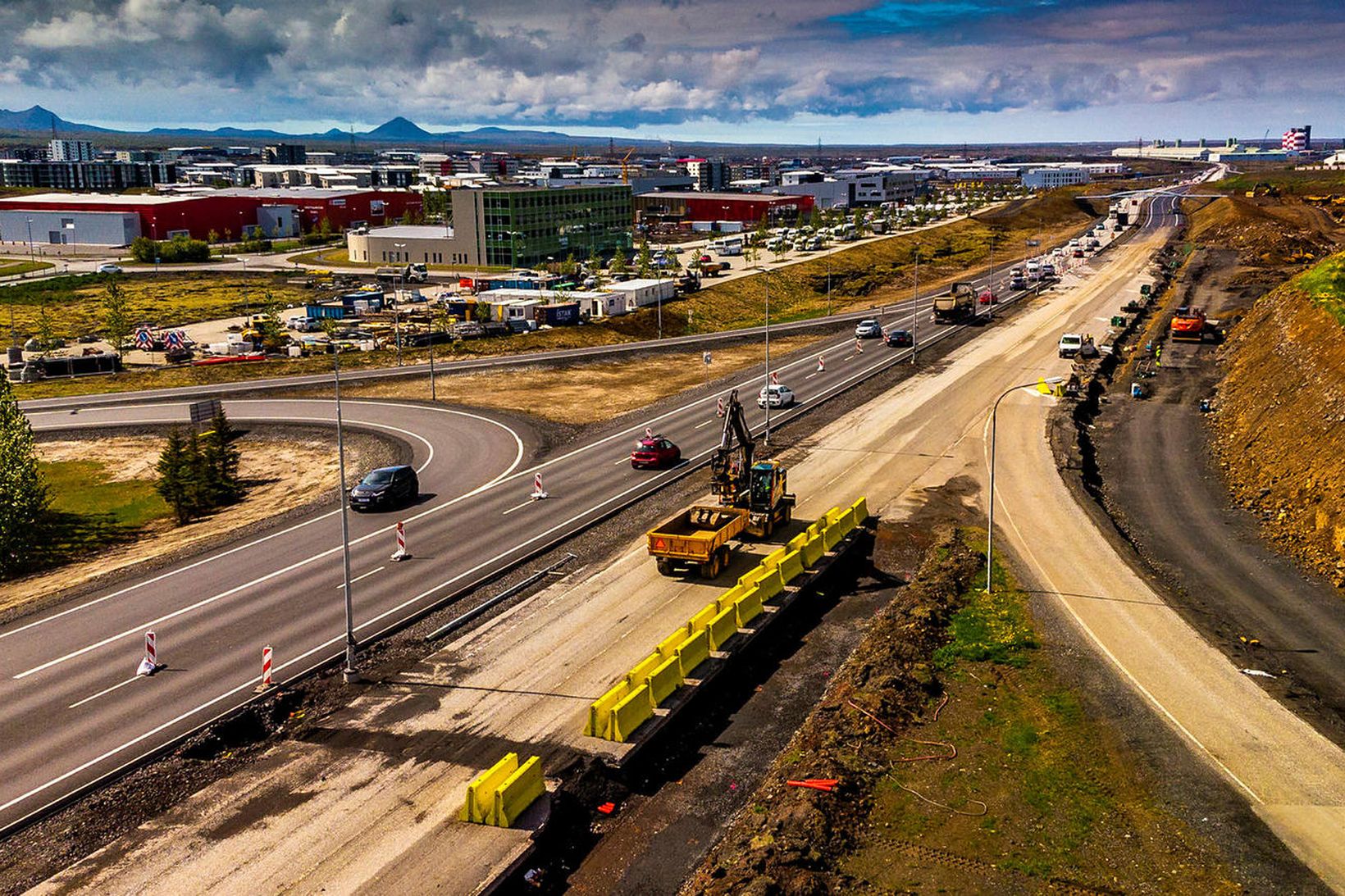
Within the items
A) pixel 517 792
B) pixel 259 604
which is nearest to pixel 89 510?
pixel 259 604

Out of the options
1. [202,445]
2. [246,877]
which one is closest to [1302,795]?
[246,877]

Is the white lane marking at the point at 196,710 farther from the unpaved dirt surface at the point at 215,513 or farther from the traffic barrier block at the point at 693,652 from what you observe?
the traffic barrier block at the point at 693,652

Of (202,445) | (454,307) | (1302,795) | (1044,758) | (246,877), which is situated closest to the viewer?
(246,877)

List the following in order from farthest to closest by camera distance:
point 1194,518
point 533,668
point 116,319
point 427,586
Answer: point 116,319
point 1194,518
point 427,586
point 533,668

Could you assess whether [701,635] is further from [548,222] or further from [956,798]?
[548,222]

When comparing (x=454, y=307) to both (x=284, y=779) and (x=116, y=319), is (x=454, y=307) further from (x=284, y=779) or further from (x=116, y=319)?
(x=284, y=779)

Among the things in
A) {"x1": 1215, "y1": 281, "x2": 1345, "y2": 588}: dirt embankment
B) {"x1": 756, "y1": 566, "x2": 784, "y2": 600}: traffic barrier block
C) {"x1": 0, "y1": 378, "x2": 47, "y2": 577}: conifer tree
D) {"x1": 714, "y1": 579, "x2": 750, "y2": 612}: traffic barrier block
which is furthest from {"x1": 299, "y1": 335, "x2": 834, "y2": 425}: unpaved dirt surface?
{"x1": 1215, "y1": 281, "x2": 1345, "y2": 588}: dirt embankment

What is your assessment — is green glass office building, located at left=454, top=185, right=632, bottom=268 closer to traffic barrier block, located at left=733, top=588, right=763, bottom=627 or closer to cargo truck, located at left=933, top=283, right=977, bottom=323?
cargo truck, located at left=933, top=283, right=977, bottom=323
